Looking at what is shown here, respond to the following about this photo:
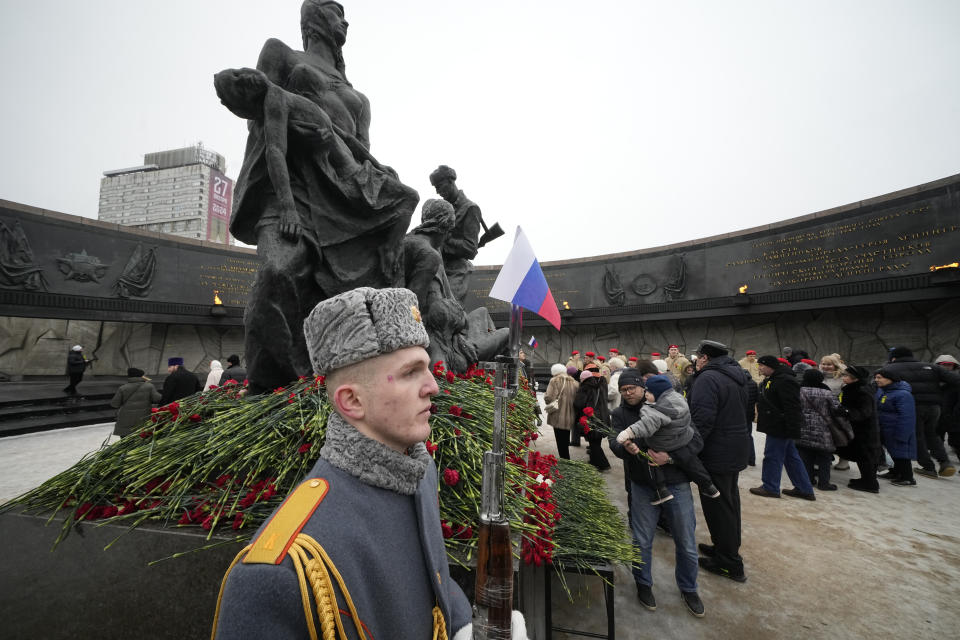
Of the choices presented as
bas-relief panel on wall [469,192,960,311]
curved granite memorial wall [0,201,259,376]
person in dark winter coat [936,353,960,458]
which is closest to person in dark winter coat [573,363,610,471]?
person in dark winter coat [936,353,960,458]

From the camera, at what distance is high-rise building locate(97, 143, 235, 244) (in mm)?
42094

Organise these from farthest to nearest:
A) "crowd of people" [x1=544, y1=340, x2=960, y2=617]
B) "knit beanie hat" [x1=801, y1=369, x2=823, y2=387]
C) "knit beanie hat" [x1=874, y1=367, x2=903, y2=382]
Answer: "knit beanie hat" [x1=874, y1=367, x2=903, y2=382]
"knit beanie hat" [x1=801, y1=369, x2=823, y2=387]
"crowd of people" [x1=544, y1=340, x2=960, y2=617]

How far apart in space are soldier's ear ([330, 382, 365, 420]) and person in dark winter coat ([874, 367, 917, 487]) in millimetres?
7753

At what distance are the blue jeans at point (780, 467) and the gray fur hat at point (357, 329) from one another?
18.9 feet

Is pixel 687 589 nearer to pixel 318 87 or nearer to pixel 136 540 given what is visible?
pixel 136 540

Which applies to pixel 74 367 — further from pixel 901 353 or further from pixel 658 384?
pixel 901 353

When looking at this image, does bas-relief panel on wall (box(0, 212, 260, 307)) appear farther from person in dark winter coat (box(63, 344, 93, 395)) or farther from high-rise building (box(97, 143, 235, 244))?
high-rise building (box(97, 143, 235, 244))

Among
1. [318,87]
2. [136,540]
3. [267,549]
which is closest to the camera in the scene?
[267,549]

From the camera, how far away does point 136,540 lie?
171 cm

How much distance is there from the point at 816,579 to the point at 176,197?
183ft

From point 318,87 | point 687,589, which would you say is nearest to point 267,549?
point 687,589

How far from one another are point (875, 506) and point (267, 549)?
6.95 meters

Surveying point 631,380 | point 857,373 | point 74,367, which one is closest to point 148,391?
point 74,367

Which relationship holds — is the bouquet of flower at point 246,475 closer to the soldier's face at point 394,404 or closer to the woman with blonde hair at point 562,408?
the soldier's face at point 394,404
